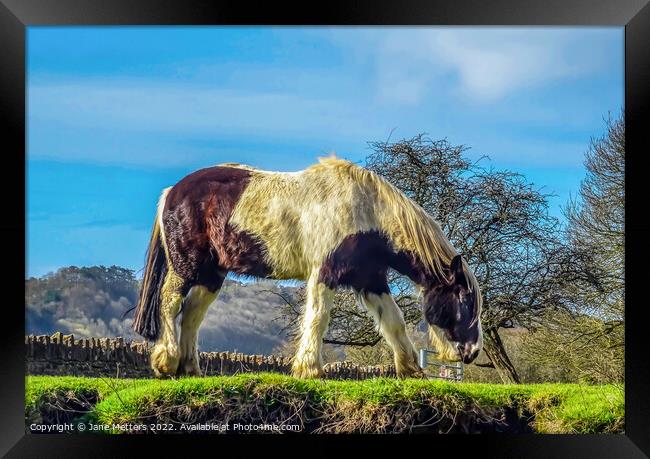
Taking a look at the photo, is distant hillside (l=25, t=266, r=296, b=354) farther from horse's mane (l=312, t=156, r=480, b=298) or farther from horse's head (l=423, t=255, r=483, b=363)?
horse's head (l=423, t=255, r=483, b=363)

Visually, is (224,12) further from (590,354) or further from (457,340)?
(590,354)

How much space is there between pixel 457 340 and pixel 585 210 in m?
1.94

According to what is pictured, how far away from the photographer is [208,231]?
8.18m

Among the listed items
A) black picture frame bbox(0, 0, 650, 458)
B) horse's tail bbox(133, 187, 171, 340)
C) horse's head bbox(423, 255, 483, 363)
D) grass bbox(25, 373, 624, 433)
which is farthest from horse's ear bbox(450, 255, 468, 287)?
horse's tail bbox(133, 187, 171, 340)

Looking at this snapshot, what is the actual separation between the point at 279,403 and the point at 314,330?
2.45 feet

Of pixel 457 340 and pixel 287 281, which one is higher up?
pixel 287 281

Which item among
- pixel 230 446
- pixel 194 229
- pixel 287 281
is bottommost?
pixel 230 446

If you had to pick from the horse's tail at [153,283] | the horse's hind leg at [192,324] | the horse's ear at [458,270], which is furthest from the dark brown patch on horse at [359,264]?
the horse's tail at [153,283]

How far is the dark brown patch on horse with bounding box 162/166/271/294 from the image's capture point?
806 cm

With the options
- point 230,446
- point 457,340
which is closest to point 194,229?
point 230,446

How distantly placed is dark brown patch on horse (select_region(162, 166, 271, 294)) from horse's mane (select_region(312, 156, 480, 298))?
1.16 meters

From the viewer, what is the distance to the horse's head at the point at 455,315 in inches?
315

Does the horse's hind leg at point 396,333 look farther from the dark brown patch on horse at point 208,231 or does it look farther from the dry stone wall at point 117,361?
the dark brown patch on horse at point 208,231

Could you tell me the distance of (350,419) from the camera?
25.8 feet
